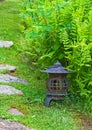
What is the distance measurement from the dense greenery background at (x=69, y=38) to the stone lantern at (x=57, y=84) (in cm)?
16

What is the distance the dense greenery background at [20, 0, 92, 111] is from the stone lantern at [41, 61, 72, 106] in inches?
6.3

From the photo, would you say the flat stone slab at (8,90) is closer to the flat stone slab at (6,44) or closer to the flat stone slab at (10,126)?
the flat stone slab at (10,126)

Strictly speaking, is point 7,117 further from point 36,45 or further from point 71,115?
point 36,45

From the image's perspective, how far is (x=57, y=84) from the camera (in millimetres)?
6207

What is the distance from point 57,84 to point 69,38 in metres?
0.74

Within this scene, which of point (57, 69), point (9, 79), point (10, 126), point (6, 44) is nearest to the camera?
point (10, 126)

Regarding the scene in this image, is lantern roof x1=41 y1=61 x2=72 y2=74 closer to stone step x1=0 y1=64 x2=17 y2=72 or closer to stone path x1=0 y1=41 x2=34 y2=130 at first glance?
stone path x1=0 y1=41 x2=34 y2=130

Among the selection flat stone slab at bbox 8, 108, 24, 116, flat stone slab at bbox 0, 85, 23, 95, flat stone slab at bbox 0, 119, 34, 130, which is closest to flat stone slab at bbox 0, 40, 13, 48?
flat stone slab at bbox 0, 85, 23, 95

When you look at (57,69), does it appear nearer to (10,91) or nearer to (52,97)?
(52,97)

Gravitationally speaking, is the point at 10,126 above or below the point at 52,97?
above

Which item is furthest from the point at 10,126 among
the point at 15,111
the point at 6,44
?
the point at 6,44

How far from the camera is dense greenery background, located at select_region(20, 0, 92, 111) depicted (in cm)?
616

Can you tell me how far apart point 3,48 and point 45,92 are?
273 centimetres

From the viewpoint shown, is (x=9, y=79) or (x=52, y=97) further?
(x=9, y=79)
